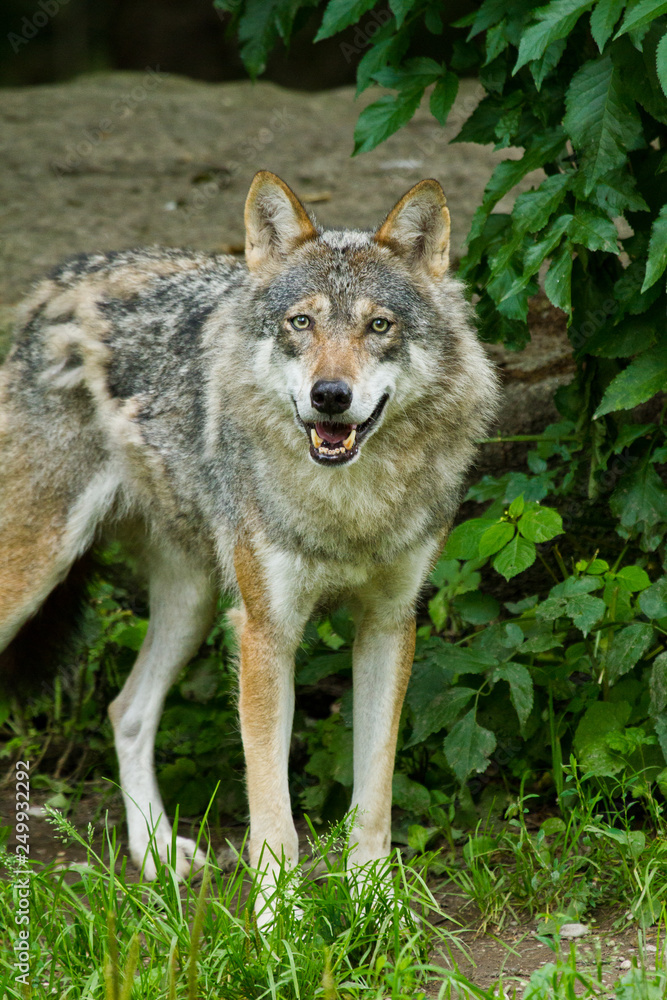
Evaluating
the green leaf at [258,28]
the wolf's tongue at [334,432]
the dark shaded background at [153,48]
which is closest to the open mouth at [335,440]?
the wolf's tongue at [334,432]

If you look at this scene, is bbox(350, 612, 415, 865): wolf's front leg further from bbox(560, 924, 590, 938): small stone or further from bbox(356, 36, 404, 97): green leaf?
bbox(356, 36, 404, 97): green leaf

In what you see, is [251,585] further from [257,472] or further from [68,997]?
[68,997]

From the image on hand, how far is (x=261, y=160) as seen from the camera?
8695 millimetres

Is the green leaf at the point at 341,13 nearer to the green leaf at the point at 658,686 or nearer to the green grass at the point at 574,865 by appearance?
the green leaf at the point at 658,686

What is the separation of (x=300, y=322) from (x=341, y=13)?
1189 millimetres

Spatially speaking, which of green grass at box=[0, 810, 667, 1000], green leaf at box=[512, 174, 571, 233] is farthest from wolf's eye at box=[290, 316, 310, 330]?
green grass at box=[0, 810, 667, 1000]

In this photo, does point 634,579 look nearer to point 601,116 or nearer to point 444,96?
point 601,116

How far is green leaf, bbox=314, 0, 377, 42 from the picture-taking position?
3996 mm

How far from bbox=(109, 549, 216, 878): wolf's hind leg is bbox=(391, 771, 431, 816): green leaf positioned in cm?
114

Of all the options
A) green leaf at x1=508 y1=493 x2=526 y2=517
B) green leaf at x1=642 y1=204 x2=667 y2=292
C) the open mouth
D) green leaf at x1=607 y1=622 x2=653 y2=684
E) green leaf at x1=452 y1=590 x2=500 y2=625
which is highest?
green leaf at x1=642 y1=204 x2=667 y2=292

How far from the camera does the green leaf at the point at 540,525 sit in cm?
402

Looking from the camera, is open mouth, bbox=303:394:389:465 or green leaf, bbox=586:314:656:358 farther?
green leaf, bbox=586:314:656:358

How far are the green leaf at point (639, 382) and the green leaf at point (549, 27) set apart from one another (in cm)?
114

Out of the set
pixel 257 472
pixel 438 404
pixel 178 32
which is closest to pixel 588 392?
→ pixel 438 404
